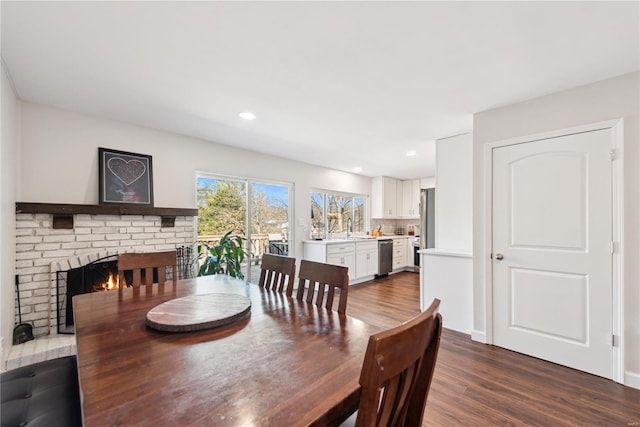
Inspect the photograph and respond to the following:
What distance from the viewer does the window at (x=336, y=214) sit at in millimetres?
5547

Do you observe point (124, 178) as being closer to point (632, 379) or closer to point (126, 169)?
point (126, 169)

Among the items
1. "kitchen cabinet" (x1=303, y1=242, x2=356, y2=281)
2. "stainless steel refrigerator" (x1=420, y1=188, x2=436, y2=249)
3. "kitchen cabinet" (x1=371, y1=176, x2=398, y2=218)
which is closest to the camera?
"stainless steel refrigerator" (x1=420, y1=188, x2=436, y2=249)

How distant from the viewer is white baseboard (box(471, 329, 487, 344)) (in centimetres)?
274

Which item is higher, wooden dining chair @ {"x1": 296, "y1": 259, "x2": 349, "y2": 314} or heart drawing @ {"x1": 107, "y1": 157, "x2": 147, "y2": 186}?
heart drawing @ {"x1": 107, "y1": 157, "x2": 147, "y2": 186}

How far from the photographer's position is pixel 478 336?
279cm

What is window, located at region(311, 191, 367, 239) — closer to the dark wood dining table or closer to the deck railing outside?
the deck railing outside

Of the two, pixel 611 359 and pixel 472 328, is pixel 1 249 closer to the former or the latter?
pixel 472 328

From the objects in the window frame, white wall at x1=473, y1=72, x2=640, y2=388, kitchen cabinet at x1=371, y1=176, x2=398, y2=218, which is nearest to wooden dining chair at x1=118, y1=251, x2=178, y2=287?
white wall at x1=473, y1=72, x2=640, y2=388

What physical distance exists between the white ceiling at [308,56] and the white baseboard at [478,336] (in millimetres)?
2181

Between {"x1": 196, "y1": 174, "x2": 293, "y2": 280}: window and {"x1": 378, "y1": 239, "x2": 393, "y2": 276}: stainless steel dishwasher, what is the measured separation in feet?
6.96

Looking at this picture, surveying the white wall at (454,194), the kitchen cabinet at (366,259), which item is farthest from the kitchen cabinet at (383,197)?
the white wall at (454,194)

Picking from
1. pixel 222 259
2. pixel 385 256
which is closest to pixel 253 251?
pixel 222 259

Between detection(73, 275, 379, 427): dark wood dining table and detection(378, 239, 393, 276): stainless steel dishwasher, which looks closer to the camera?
detection(73, 275, 379, 427): dark wood dining table

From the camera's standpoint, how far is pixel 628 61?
190cm
